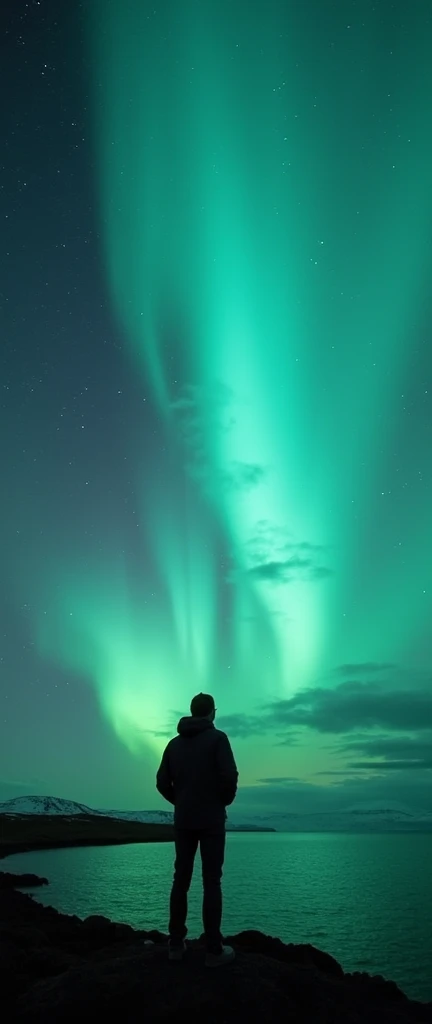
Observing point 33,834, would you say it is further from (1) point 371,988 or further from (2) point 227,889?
(1) point 371,988

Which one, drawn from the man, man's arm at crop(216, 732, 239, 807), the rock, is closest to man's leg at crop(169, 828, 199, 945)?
the man

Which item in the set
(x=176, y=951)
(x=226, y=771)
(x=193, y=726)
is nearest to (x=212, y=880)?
(x=226, y=771)

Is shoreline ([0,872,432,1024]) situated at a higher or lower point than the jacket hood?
lower

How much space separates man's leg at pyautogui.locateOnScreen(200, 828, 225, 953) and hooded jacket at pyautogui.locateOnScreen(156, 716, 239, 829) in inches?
8.7

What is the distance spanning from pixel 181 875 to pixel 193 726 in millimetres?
1998

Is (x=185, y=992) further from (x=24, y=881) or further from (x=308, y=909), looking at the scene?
(x=24, y=881)

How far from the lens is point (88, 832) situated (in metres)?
172

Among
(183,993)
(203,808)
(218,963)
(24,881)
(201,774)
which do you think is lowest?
(24,881)

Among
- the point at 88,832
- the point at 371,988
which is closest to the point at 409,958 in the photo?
the point at 371,988

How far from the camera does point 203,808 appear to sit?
873 centimetres

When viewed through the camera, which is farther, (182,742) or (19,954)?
(19,954)

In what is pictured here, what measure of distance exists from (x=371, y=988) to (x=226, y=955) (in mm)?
4567

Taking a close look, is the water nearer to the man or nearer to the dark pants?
the dark pants

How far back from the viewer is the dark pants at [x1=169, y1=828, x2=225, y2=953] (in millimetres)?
8555
